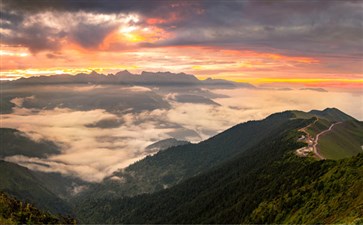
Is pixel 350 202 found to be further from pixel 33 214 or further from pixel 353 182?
pixel 33 214

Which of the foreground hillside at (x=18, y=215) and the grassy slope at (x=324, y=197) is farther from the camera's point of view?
the foreground hillside at (x=18, y=215)

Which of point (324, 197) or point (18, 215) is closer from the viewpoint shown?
point (18, 215)

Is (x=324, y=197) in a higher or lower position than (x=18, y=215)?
higher

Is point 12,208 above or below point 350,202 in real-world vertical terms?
below

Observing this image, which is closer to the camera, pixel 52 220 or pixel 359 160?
pixel 52 220

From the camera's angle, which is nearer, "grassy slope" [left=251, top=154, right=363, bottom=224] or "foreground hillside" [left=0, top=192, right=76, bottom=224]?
"grassy slope" [left=251, top=154, right=363, bottom=224]

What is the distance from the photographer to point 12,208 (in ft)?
534

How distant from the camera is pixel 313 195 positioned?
176m

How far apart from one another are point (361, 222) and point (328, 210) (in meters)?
57.3

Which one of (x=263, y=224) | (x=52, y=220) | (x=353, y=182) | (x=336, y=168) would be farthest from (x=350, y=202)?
(x=52, y=220)

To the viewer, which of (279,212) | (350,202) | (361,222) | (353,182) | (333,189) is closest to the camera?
(361,222)

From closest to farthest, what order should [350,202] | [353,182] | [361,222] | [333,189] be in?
[361,222]
[350,202]
[353,182]
[333,189]

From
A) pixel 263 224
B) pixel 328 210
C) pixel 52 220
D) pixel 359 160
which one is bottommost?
pixel 263 224

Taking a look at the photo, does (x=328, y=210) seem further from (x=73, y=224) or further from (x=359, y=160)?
(x=73, y=224)
